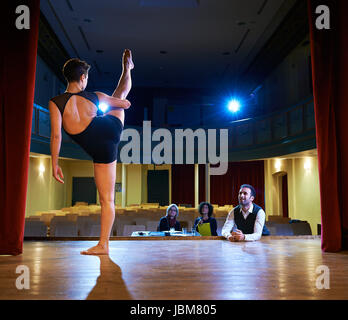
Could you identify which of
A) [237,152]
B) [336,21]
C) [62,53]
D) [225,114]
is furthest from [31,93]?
[225,114]

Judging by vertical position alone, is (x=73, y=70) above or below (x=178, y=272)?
above

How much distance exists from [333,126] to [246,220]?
1.31m

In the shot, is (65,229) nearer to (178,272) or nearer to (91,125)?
(91,125)

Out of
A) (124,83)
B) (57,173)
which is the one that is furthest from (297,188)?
(57,173)

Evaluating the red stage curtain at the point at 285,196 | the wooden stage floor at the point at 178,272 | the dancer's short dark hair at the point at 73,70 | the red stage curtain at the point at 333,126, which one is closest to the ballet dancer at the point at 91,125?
the dancer's short dark hair at the point at 73,70

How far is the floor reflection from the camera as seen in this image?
1679mm

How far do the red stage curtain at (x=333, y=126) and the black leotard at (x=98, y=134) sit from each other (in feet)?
6.34

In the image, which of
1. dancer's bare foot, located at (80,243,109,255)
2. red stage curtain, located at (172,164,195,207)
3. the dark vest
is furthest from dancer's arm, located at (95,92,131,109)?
red stage curtain, located at (172,164,195,207)

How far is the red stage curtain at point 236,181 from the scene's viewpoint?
42.3 ft

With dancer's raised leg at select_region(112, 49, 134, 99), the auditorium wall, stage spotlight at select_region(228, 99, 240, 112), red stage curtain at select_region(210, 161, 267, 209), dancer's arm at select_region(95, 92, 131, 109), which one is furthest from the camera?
stage spotlight at select_region(228, 99, 240, 112)

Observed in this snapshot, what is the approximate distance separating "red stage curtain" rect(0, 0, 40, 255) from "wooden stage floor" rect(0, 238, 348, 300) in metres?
0.28

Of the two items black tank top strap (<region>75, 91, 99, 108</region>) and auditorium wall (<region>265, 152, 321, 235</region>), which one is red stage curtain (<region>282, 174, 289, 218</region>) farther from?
black tank top strap (<region>75, 91, 99, 108</region>)

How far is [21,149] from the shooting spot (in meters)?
2.92

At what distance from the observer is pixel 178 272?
85.7 inches
